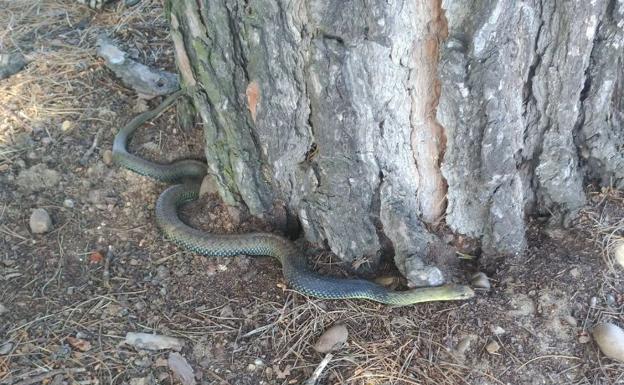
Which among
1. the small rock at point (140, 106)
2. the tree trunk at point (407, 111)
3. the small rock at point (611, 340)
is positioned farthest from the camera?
the small rock at point (140, 106)

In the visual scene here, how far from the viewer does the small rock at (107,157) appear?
12.2 feet

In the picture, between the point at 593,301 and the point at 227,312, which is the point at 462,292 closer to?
the point at 593,301

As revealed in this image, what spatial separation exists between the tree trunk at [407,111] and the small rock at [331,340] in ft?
1.46

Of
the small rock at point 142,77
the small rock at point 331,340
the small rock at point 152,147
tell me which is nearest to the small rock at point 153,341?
the small rock at point 331,340

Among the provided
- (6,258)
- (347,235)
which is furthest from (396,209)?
(6,258)

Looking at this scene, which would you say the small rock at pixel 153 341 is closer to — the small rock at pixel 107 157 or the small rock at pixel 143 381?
the small rock at pixel 143 381

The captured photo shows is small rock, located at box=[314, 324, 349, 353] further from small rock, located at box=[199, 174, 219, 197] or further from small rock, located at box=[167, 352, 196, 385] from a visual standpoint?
small rock, located at box=[199, 174, 219, 197]

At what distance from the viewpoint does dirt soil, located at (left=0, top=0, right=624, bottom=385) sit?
2.58 meters

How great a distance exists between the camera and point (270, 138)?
2.70m

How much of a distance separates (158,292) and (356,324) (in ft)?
3.19

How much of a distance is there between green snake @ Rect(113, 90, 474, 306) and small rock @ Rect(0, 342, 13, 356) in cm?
92

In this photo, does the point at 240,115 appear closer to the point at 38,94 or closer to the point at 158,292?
the point at 158,292

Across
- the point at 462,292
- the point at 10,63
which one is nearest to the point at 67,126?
the point at 10,63

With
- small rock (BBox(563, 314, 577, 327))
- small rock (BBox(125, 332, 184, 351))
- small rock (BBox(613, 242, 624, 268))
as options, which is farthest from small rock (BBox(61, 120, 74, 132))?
small rock (BBox(613, 242, 624, 268))
